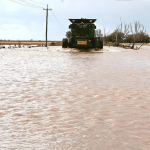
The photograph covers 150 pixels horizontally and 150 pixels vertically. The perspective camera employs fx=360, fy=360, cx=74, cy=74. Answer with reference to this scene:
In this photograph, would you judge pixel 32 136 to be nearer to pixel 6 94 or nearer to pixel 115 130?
pixel 115 130

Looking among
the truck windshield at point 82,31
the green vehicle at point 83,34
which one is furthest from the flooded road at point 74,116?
the truck windshield at point 82,31

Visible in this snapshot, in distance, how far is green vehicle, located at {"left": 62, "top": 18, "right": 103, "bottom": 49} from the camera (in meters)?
36.7

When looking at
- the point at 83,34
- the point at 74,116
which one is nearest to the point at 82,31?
the point at 83,34

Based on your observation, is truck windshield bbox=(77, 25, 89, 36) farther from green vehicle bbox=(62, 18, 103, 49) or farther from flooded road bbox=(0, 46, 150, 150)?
flooded road bbox=(0, 46, 150, 150)

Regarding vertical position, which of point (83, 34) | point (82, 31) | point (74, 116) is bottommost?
point (74, 116)

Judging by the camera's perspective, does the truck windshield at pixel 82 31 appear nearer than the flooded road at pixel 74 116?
No

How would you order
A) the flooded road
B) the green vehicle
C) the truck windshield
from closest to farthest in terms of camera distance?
the flooded road → the green vehicle → the truck windshield

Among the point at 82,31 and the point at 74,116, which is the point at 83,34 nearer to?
the point at 82,31

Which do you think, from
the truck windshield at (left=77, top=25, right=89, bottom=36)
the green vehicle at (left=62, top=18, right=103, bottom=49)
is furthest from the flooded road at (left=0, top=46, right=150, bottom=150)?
the truck windshield at (left=77, top=25, right=89, bottom=36)

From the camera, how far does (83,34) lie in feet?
123

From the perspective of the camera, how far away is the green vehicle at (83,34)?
120 ft

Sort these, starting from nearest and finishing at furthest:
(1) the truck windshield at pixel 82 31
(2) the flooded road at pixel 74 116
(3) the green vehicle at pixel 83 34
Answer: (2) the flooded road at pixel 74 116 < (3) the green vehicle at pixel 83 34 < (1) the truck windshield at pixel 82 31

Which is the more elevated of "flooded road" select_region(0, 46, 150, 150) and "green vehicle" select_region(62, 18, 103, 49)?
"green vehicle" select_region(62, 18, 103, 49)

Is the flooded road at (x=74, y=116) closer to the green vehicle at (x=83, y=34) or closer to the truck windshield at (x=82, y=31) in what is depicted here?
the green vehicle at (x=83, y=34)
